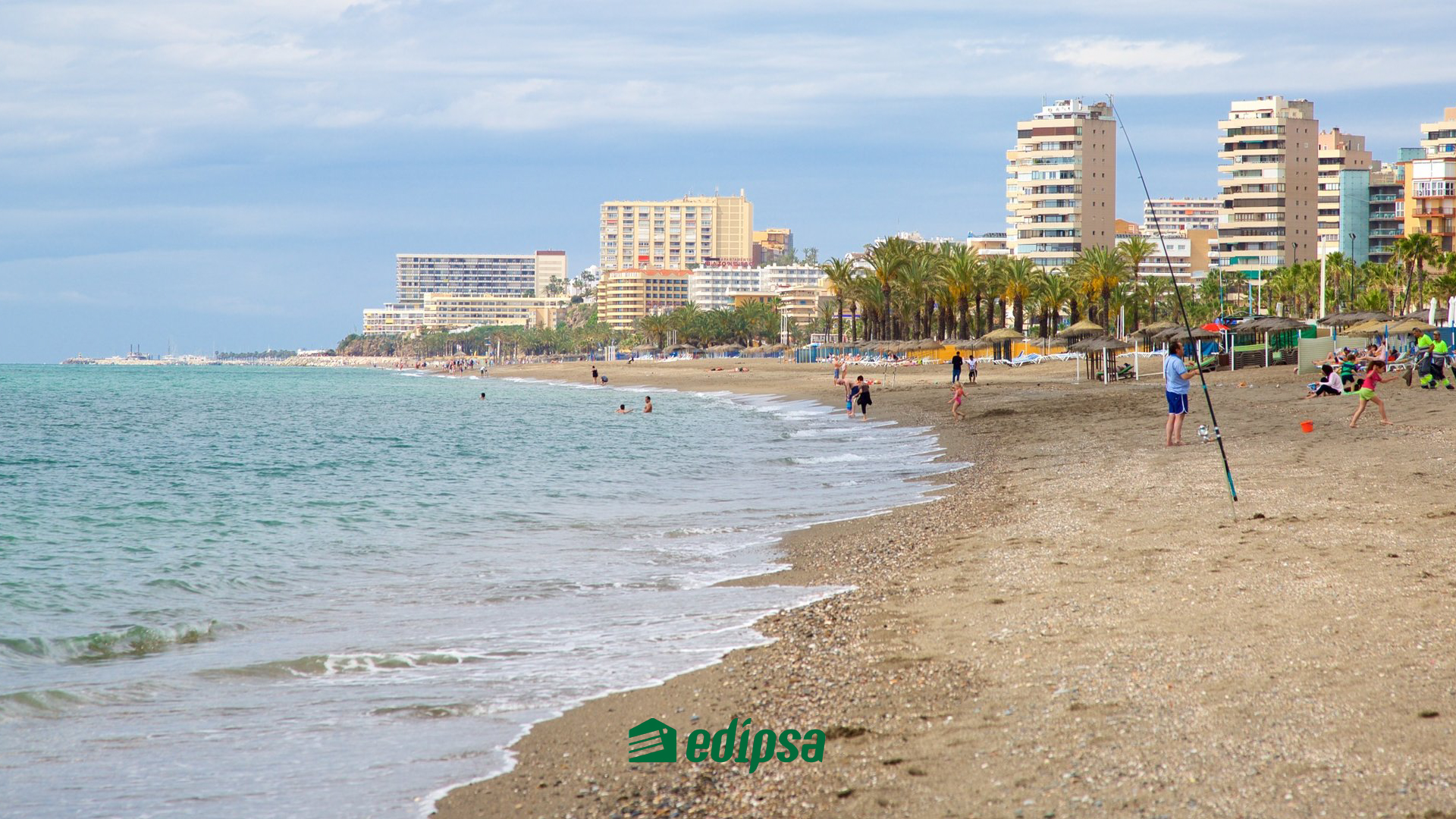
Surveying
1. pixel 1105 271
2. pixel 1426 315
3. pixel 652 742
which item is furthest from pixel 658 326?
pixel 652 742

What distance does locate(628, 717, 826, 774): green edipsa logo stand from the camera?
16.5ft

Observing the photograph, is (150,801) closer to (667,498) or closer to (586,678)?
(586,678)

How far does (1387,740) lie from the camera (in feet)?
14.2

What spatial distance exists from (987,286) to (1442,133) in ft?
276

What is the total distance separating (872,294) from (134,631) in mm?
87779

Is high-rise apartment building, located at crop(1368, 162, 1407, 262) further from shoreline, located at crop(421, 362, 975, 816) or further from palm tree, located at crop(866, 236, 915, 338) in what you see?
shoreline, located at crop(421, 362, 975, 816)

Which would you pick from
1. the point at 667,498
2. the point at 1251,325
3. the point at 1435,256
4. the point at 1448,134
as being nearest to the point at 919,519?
the point at 667,498

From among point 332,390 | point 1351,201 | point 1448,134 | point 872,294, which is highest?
point 1448,134

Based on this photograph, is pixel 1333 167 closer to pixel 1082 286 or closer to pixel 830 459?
pixel 1082 286

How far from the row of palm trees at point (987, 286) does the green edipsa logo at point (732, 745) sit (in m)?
74.0

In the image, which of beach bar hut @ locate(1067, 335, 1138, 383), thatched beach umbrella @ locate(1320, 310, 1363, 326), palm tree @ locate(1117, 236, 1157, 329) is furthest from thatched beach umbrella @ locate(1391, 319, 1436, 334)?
palm tree @ locate(1117, 236, 1157, 329)

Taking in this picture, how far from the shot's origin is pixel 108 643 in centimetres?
891

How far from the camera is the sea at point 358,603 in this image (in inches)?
229

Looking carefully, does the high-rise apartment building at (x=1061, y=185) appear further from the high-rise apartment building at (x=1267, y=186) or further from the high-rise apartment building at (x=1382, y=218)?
the high-rise apartment building at (x=1382, y=218)
